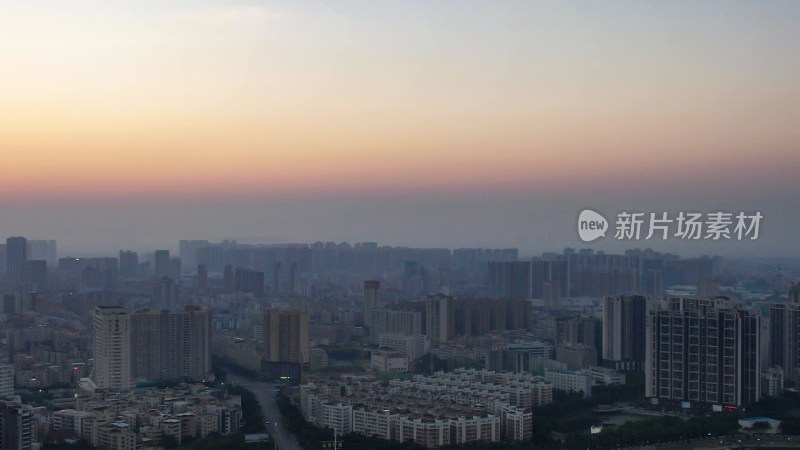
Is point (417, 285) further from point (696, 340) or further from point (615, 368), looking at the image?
point (696, 340)

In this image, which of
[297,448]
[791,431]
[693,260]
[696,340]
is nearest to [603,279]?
[693,260]

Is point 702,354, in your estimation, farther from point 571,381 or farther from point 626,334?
point 626,334

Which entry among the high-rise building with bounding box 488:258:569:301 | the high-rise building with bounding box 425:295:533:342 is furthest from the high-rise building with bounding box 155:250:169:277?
the high-rise building with bounding box 425:295:533:342

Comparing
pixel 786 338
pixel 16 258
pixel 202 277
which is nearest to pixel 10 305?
pixel 16 258

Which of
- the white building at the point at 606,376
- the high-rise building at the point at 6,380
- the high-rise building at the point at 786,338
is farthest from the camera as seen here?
the white building at the point at 606,376

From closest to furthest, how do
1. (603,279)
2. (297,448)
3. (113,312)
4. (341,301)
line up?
(297,448) < (113,312) < (603,279) < (341,301)

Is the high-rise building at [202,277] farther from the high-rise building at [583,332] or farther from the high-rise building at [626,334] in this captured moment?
the high-rise building at [626,334]

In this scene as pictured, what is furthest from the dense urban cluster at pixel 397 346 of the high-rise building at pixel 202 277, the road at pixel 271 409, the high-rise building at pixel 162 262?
the high-rise building at pixel 162 262
